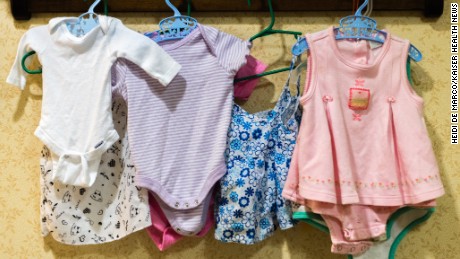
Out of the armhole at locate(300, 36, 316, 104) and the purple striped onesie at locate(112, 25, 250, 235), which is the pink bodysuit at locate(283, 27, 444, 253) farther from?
the purple striped onesie at locate(112, 25, 250, 235)

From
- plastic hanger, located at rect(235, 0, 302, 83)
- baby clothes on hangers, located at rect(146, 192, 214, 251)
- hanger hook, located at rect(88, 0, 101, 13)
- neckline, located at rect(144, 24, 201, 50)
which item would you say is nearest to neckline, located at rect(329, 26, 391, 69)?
plastic hanger, located at rect(235, 0, 302, 83)

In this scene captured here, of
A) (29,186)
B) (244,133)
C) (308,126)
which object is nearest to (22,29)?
(29,186)

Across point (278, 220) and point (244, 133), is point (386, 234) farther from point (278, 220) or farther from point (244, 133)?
point (244, 133)

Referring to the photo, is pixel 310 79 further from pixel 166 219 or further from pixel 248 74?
pixel 166 219

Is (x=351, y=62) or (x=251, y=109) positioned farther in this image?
→ (x=251, y=109)

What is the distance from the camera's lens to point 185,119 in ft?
3.33

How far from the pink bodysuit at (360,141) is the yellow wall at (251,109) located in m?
0.16

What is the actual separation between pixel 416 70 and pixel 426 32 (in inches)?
4.1

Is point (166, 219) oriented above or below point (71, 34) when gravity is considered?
below

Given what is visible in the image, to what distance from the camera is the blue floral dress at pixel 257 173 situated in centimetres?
98

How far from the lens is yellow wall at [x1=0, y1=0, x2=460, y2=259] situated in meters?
1.14

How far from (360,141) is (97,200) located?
2.12 ft

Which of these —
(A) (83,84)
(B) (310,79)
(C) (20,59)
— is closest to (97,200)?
(A) (83,84)

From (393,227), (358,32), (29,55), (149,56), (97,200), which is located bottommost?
(97,200)
